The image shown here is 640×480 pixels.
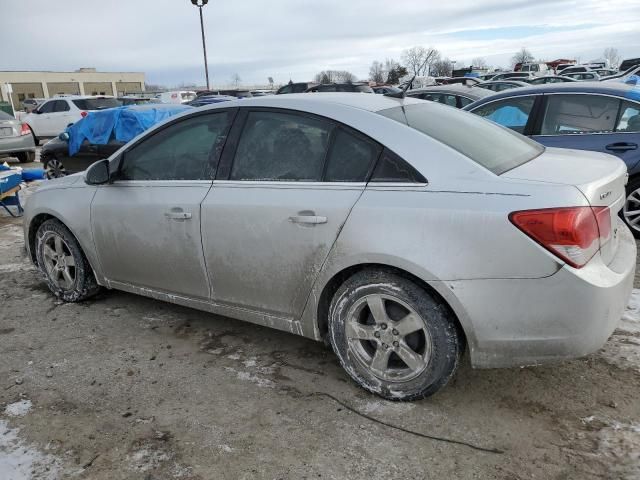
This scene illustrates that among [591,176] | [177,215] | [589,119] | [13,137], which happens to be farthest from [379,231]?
[13,137]

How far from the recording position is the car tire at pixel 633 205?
17.5 feet

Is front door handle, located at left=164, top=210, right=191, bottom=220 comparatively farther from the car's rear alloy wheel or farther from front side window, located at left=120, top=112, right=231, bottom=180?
the car's rear alloy wheel

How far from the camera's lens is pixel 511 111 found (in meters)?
6.22

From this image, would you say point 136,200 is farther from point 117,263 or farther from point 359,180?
point 359,180

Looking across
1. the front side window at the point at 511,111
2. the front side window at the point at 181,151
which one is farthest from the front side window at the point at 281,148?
the front side window at the point at 511,111

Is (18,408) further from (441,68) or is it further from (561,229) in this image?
(441,68)

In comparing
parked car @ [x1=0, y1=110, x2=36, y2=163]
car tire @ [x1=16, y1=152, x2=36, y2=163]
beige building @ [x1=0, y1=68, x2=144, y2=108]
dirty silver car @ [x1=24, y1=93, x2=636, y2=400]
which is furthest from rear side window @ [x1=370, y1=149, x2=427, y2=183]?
beige building @ [x1=0, y1=68, x2=144, y2=108]

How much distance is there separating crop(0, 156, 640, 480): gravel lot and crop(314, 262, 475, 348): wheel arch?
39 centimetres

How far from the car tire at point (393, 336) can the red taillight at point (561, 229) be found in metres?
0.56

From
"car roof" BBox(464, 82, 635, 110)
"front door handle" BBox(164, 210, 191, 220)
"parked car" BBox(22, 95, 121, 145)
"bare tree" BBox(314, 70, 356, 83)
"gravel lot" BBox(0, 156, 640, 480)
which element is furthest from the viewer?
"bare tree" BBox(314, 70, 356, 83)

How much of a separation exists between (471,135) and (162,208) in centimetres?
199

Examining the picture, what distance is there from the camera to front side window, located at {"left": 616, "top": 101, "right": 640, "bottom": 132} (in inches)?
209

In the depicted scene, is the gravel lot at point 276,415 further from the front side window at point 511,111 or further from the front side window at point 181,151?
the front side window at point 511,111

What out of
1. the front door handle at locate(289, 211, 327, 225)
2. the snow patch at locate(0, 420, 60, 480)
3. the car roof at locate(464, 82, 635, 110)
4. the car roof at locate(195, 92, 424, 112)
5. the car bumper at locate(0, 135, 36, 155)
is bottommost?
the snow patch at locate(0, 420, 60, 480)
